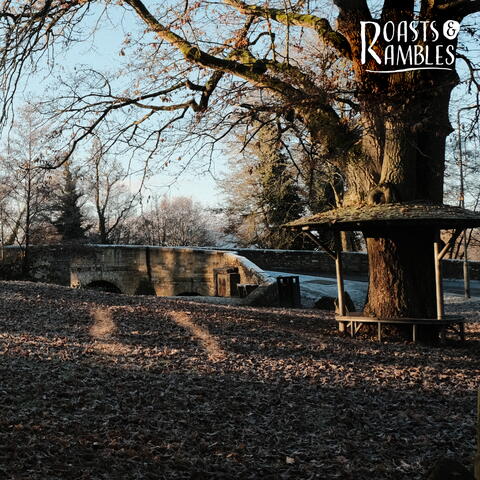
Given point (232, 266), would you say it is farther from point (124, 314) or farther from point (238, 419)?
point (238, 419)

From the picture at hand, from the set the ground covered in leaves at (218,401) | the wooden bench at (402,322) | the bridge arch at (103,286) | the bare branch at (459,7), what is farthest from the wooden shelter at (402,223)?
the bridge arch at (103,286)

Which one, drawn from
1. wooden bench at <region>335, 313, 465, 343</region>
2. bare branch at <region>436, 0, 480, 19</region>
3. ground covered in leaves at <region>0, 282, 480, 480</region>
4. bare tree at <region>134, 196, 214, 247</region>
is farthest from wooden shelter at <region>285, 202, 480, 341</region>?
bare tree at <region>134, 196, 214, 247</region>

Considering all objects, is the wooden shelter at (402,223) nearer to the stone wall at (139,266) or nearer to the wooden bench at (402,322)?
the wooden bench at (402,322)

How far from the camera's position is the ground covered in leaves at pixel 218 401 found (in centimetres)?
456

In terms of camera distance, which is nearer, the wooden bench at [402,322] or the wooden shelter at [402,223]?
the wooden shelter at [402,223]

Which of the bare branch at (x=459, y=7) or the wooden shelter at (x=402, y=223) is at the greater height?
the bare branch at (x=459, y=7)

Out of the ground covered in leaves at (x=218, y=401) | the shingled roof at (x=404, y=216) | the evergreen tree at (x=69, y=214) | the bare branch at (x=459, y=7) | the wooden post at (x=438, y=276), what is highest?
the bare branch at (x=459, y=7)

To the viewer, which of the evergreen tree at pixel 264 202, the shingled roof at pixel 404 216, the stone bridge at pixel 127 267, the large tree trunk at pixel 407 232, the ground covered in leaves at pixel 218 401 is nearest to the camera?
the ground covered in leaves at pixel 218 401

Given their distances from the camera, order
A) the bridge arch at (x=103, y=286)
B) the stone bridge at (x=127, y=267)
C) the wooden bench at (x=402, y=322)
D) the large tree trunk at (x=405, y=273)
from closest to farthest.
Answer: the wooden bench at (x=402, y=322)
the large tree trunk at (x=405, y=273)
the stone bridge at (x=127, y=267)
the bridge arch at (x=103, y=286)

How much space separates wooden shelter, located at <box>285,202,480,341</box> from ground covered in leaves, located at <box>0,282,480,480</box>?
638mm

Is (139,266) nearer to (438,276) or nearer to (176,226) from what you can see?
(438,276)

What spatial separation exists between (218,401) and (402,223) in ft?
16.4

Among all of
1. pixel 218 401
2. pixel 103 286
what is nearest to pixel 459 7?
pixel 218 401

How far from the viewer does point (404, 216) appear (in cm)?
935
